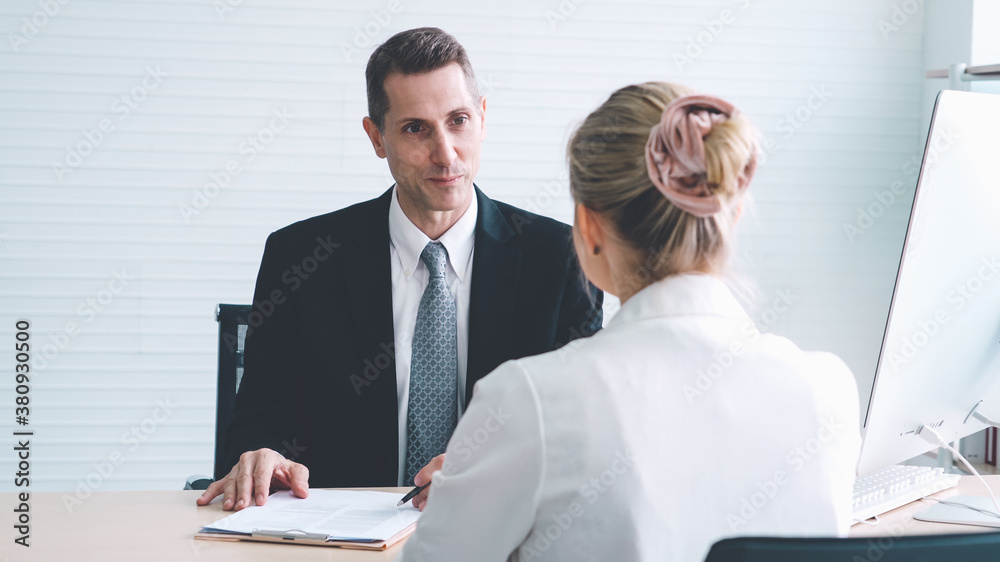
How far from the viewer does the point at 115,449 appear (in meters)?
3.18

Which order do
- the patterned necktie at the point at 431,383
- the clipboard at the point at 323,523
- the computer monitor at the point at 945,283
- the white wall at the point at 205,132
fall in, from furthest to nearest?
the white wall at the point at 205,132, the patterned necktie at the point at 431,383, the clipboard at the point at 323,523, the computer monitor at the point at 945,283

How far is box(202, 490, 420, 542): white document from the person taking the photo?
4.09 ft

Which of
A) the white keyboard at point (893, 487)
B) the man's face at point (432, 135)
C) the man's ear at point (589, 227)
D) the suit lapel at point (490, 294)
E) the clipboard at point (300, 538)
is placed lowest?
the clipboard at point (300, 538)

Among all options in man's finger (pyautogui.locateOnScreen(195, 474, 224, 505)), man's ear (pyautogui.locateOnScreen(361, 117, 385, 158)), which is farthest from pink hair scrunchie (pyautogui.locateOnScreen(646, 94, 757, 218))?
man's ear (pyautogui.locateOnScreen(361, 117, 385, 158))

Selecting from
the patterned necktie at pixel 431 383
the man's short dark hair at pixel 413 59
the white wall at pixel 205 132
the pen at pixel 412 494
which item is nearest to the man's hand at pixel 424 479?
the pen at pixel 412 494

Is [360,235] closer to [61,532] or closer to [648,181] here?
[61,532]

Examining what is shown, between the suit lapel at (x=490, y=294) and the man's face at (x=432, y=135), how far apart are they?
108mm

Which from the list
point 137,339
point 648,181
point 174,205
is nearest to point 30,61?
point 174,205

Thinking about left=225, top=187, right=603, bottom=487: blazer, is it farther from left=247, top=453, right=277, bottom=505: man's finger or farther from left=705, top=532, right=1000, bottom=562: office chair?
left=705, top=532, right=1000, bottom=562: office chair

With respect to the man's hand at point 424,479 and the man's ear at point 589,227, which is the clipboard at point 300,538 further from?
the man's ear at point 589,227

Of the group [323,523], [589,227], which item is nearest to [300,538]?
[323,523]

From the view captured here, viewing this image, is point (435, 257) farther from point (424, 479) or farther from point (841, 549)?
point (841, 549)

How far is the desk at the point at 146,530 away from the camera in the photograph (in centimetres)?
119

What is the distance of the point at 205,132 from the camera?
3.16 meters
